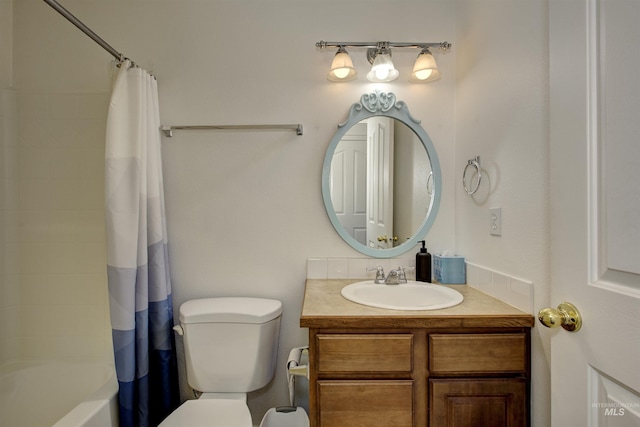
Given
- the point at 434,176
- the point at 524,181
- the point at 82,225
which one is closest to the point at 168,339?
the point at 82,225

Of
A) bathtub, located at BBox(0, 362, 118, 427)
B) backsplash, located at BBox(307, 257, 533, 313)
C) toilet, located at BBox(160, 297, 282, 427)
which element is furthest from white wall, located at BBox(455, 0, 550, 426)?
bathtub, located at BBox(0, 362, 118, 427)

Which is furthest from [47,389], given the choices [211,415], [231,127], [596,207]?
[596,207]

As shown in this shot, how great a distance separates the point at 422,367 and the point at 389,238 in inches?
27.4

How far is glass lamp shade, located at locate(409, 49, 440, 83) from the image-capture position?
1.53 metres

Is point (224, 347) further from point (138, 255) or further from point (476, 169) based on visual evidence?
point (476, 169)

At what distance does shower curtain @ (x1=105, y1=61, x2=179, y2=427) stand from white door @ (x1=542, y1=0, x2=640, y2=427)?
5.01ft

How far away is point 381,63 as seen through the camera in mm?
1508

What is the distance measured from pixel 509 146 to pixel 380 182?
23.2 inches

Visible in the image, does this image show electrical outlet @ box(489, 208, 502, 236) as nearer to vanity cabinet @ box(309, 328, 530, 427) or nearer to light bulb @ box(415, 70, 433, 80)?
vanity cabinet @ box(309, 328, 530, 427)

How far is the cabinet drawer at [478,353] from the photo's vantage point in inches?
41.6
